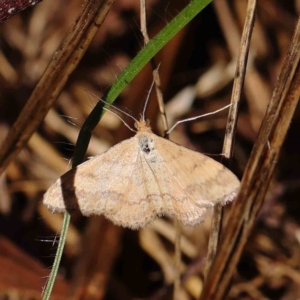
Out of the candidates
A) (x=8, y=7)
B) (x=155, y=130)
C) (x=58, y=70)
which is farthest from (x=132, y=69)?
(x=155, y=130)

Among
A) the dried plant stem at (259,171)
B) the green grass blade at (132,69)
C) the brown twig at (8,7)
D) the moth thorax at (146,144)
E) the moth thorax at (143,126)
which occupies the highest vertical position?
the brown twig at (8,7)

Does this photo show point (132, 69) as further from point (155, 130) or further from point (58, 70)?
point (155, 130)

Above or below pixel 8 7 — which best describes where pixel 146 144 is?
below

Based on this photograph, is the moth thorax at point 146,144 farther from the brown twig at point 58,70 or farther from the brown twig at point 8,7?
the brown twig at point 8,7

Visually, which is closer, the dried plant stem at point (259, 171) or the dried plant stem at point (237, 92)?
the dried plant stem at point (259, 171)

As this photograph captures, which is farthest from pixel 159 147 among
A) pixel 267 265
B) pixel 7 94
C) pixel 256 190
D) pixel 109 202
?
pixel 7 94

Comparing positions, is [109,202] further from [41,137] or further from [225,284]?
[41,137]

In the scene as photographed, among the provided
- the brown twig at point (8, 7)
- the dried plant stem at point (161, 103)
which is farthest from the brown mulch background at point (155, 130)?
the brown twig at point (8, 7)
